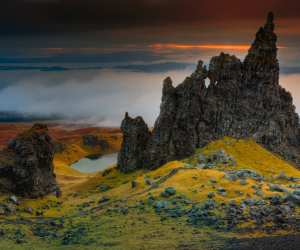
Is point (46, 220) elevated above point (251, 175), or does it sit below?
below

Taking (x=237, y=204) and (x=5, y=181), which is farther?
(x=5, y=181)

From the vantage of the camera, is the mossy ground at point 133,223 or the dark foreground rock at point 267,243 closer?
the dark foreground rock at point 267,243

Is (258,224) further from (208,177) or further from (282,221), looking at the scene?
(208,177)

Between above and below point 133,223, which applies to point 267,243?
above

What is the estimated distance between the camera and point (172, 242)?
13750 cm

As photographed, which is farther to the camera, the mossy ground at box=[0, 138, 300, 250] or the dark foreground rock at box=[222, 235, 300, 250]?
the mossy ground at box=[0, 138, 300, 250]

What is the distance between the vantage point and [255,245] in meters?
127

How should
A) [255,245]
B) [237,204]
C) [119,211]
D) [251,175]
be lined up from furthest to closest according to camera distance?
[251,175], [119,211], [237,204], [255,245]

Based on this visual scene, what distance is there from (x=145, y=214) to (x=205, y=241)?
30371mm

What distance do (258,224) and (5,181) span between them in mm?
86200

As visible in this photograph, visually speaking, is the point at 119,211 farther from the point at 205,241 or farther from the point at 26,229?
the point at 205,241

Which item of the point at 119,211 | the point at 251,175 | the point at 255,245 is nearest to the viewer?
the point at 255,245

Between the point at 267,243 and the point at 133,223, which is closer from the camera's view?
the point at 267,243

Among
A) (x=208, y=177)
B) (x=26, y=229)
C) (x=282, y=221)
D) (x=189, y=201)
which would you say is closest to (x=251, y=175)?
(x=208, y=177)
